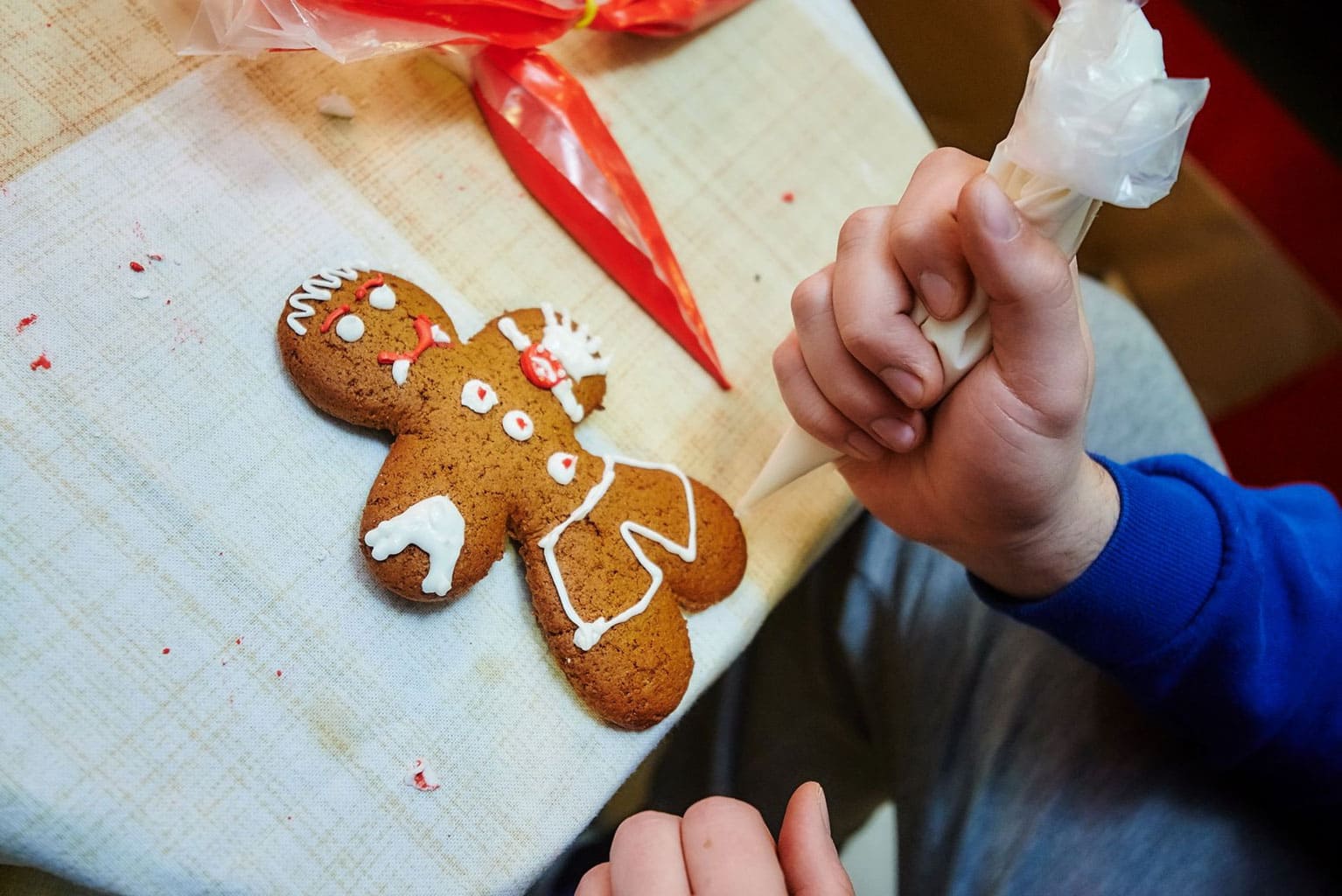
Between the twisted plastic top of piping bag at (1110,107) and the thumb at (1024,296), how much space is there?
4 cm

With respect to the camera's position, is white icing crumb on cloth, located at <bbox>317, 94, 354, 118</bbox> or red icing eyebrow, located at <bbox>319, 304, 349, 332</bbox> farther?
white icing crumb on cloth, located at <bbox>317, 94, 354, 118</bbox>

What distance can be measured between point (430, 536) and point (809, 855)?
11.9 inches

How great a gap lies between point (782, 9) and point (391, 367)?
578 millimetres

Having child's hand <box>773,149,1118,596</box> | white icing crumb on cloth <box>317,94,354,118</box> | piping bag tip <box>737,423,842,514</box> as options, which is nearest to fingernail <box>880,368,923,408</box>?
child's hand <box>773,149,1118,596</box>

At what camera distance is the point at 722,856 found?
58cm

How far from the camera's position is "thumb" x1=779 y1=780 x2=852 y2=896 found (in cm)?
57

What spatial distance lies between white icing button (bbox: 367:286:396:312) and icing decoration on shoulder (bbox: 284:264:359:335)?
25mm

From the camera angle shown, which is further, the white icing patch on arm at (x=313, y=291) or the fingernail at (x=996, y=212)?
the white icing patch on arm at (x=313, y=291)

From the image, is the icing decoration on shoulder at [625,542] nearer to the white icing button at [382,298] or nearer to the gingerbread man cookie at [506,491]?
the gingerbread man cookie at [506,491]

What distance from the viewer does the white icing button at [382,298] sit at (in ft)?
2.16

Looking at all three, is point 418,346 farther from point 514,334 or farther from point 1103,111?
point 1103,111

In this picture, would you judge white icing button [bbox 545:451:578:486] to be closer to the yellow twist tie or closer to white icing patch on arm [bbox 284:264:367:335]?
white icing patch on arm [bbox 284:264:367:335]

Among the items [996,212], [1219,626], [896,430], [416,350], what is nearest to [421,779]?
[416,350]

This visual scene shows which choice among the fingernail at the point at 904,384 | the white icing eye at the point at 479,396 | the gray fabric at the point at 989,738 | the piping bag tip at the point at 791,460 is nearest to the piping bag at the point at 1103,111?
the fingernail at the point at 904,384
